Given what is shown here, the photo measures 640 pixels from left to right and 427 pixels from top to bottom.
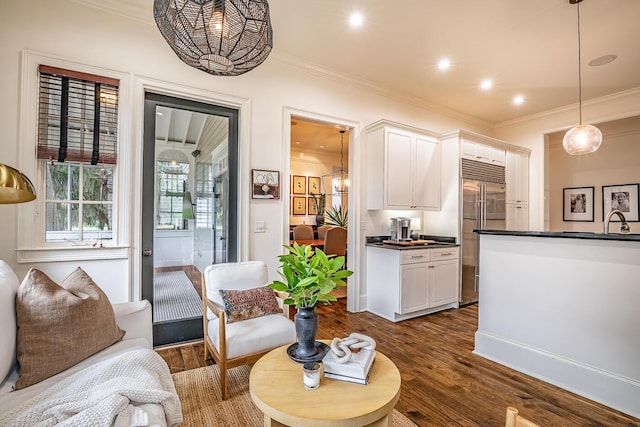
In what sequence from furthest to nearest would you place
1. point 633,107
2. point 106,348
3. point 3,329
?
1. point 633,107
2. point 106,348
3. point 3,329

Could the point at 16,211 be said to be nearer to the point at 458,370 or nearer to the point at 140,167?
the point at 140,167

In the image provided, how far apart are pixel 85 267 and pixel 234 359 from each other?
1489mm

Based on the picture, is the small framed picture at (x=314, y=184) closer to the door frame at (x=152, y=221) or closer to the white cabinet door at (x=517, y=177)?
the white cabinet door at (x=517, y=177)

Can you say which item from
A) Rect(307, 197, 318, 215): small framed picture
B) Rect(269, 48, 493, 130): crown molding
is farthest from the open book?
Rect(307, 197, 318, 215): small framed picture

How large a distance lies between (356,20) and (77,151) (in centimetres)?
264

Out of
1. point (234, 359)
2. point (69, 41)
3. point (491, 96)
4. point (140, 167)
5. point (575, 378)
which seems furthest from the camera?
point (491, 96)

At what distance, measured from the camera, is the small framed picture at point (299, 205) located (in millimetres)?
7420

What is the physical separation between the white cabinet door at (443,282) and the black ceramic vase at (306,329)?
2722 mm

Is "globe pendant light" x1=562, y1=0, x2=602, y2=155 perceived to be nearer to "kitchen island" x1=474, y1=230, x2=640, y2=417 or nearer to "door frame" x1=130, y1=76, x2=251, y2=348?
"kitchen island" x1=474, y1=230, x2=640, y2=417

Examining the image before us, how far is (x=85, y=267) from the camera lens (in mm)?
2471

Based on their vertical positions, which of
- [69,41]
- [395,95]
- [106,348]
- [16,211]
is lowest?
[106,348]

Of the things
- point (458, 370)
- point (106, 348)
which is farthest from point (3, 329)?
point (458, 370)

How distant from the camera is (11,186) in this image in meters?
1.48

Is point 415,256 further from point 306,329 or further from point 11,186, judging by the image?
point 11,186
